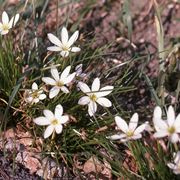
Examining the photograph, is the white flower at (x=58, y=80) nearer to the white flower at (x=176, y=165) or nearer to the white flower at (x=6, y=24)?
the white flower at (x=6, y=24)

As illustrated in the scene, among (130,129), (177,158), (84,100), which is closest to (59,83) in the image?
(84,100)

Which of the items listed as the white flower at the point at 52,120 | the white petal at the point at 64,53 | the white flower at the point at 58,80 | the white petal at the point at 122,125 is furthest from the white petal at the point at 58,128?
the white petal at the point at 64,53

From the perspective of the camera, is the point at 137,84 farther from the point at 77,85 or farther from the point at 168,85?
the point at 77,85

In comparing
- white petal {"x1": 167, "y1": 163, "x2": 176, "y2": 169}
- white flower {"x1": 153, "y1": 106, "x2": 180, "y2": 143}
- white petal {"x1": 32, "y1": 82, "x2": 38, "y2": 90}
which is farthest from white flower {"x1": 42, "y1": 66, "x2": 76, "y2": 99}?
white petal {"x1": 167, "y1": 163, "x2": 176, "y2": 169}

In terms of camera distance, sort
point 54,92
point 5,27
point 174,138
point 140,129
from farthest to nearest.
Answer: point 5,27 < point 54,92 < point 140,129 < point 174,138

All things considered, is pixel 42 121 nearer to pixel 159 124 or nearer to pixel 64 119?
pixel 64 119

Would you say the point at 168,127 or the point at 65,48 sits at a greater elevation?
the point at 65,48
